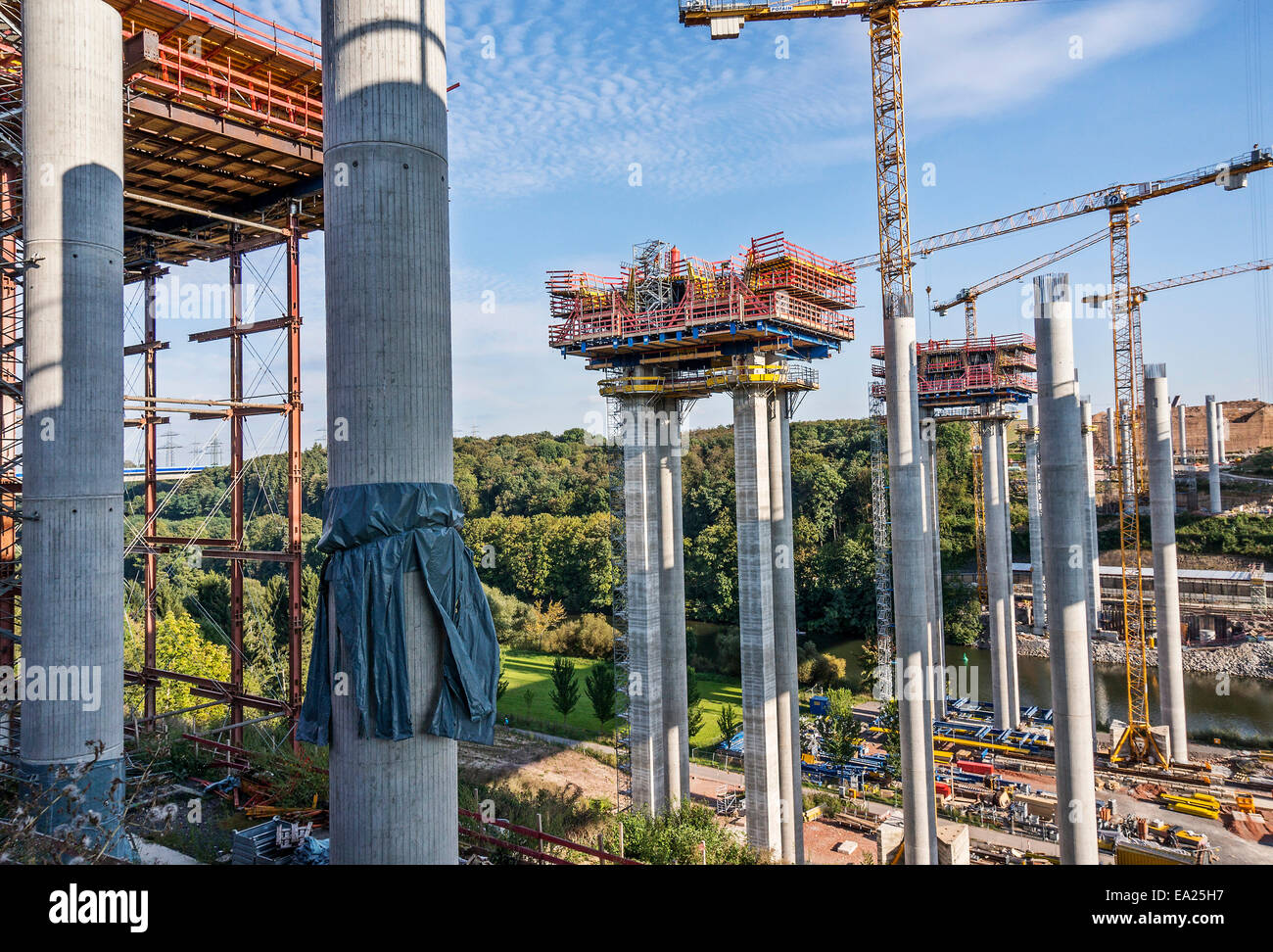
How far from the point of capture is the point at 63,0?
1394cm

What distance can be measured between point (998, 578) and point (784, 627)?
19771 millimetres

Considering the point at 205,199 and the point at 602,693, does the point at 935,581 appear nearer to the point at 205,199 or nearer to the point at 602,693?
the point at 602,693

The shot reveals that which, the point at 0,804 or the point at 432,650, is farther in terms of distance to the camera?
the point at 0,804

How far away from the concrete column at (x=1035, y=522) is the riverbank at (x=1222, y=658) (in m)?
4.09

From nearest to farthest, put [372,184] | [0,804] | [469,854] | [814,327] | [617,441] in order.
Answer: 1. [372,184]
2. [469,854]
3. [0,804]
4. [814,327]
5. [617,441]

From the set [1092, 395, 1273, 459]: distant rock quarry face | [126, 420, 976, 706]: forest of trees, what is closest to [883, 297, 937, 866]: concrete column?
[126, 420, 976, 706]: forest of trees

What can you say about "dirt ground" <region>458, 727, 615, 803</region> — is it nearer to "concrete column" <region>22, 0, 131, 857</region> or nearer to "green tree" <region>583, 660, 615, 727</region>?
A: "green tree" <region>583, 660, 615, 727</region>

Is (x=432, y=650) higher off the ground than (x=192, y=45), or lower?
lower

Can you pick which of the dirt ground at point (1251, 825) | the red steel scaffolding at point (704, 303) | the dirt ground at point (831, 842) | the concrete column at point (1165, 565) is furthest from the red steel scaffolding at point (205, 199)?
the concrete column at point (1165, 565)
